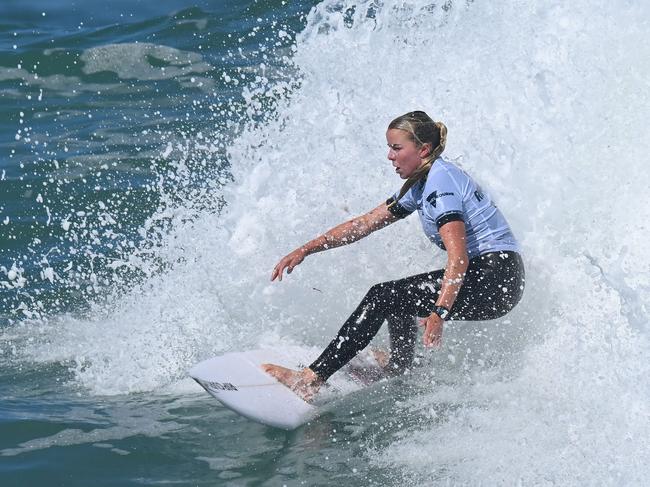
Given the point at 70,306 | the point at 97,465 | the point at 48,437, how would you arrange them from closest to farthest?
the point at 97,465 < the point at 48,437 < the point at 70,306

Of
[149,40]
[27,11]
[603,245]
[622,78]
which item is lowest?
[603,245]

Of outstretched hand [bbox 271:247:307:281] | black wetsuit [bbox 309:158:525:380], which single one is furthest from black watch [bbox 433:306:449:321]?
outstretched hand [bbox 271:247:307:281]

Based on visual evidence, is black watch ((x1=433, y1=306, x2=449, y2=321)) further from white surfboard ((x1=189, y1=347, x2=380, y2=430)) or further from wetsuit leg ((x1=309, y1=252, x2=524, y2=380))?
white surfboard ((x1=189, y1=347, x2=380, y2=430))

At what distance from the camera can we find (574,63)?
7.91 m

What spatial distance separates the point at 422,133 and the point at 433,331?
125cm

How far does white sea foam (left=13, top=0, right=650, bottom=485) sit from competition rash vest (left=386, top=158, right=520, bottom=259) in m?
0.75

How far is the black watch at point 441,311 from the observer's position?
18.4 feet

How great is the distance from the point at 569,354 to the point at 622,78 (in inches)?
110

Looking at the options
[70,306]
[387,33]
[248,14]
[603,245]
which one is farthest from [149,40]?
[603,245]

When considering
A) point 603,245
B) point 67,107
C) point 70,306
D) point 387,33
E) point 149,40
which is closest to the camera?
point 603,245

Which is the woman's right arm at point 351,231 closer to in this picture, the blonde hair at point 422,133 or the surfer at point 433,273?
the surfer at point 433,273

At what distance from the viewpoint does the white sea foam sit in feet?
19.2

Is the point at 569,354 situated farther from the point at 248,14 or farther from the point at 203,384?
the point at 248,14

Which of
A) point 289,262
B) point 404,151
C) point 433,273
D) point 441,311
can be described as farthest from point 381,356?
point 404,151
